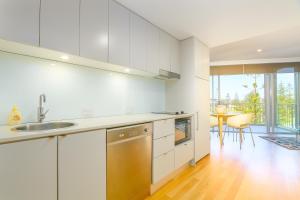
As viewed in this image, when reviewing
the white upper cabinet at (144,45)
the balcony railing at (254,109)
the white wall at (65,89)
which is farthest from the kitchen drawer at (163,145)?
the balcony railing at (254,109)

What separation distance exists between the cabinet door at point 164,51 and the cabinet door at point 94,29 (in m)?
1.12

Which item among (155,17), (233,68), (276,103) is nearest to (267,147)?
(276,103)

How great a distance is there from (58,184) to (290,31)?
4461 millimetres

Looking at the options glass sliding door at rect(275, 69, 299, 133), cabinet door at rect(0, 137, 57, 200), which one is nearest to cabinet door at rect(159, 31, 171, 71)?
cabinet door at rect(0, 137, 57, 200)

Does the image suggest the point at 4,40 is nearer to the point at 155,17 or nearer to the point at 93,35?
the point at 93,35

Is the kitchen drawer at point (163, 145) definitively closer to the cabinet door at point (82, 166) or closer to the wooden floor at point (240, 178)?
the wooden floor at point (240, 178)

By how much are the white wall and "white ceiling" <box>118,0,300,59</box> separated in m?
0.96

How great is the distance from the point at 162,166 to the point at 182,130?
748mm

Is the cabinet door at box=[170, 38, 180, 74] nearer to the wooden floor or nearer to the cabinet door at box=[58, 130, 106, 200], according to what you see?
the wooden floor

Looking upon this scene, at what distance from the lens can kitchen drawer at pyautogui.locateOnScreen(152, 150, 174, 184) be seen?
2.19 meters

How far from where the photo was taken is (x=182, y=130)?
113 inches

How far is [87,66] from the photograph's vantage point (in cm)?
223

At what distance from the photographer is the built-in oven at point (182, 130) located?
2717mm

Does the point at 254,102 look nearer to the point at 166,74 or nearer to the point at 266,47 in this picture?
the point at 266,47
